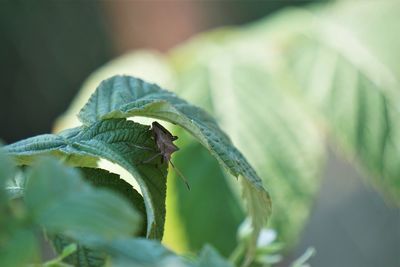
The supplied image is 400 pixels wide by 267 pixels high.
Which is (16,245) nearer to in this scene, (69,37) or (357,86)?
(357,86)

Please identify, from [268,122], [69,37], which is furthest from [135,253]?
[69,37]

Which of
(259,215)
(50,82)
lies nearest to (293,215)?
(259,215)

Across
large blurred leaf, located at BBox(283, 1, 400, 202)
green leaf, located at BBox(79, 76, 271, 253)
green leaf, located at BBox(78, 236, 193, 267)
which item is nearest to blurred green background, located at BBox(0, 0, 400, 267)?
large blurred leaf, located at BBox(283, 1, 400, 202)

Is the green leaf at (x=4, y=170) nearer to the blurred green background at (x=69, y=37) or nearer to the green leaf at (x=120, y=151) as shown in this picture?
the green leaf at (x=120, y=151)

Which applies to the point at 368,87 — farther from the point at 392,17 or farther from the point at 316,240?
the point at 316,240

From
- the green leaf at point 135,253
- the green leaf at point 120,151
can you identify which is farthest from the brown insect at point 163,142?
the green leaf at point 135,253

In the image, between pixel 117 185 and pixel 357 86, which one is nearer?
pixel 117 185
